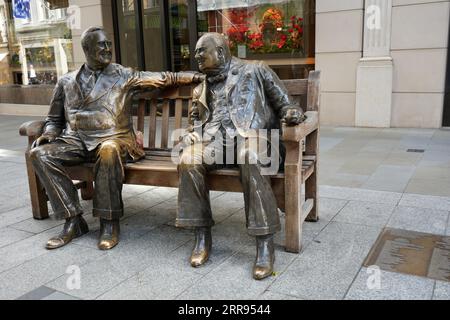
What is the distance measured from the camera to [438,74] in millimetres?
7484

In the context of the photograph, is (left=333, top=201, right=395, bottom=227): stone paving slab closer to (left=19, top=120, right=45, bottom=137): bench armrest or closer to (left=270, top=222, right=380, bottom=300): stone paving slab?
(left=270, top=222, right=380, bottom=300): stone paving slab

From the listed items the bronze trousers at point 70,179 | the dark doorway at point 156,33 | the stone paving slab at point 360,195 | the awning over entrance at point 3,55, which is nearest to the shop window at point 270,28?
the dark doorway at point 156,33

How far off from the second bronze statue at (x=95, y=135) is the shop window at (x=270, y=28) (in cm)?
559

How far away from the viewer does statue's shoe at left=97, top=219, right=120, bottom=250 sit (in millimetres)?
3490

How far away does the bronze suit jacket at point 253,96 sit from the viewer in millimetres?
3340

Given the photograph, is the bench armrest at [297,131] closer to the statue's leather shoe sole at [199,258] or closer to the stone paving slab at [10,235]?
the statue's leather shoe sole at [199,258]

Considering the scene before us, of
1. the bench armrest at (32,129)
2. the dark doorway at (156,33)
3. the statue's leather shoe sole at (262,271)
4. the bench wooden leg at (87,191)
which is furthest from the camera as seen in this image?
the dark doorway at (156,33)

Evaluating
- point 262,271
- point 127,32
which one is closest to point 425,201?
point 262,271

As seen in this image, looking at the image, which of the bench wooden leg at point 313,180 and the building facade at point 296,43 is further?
the building facade at point 296,43

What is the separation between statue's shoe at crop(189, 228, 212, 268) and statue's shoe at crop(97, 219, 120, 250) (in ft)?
2.22

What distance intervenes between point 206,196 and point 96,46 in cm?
151

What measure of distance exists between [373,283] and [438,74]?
5.69 m

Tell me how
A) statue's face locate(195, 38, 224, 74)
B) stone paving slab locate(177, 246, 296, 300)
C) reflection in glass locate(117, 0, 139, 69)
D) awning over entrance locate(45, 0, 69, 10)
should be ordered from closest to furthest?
stone paving slab locate(177, 246, 296, 300) → statue's face locate(195, 38, 224, 74) → reflection in glass locate(117, 0, 139, 69) → awning over entrance locate(45, 0, 69, 10)
